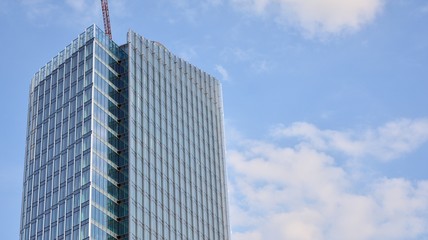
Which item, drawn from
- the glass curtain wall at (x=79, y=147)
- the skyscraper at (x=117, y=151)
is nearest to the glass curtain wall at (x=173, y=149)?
the skyscraper at (x=117, y=151)

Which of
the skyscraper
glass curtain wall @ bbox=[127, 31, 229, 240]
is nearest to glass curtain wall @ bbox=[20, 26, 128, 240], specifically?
the skyscraper

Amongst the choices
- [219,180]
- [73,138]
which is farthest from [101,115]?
[219,180]

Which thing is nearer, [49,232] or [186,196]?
[49,232]

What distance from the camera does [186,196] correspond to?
167 m

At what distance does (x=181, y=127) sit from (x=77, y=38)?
27.3 metres

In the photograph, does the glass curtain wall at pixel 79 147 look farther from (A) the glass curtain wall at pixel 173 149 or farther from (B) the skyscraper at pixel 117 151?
(A) the glass curtain wall at pixel 173 149

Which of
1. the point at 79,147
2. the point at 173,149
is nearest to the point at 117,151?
the point at 79,147

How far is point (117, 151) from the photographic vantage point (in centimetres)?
15312

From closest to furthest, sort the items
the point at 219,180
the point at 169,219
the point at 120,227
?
the point at 120,227 < the point at 169,219 < the point at 219,180

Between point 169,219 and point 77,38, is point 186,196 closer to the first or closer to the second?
point 169,219

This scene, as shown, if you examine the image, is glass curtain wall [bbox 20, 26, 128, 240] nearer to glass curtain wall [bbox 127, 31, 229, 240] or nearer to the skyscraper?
the skyscraper

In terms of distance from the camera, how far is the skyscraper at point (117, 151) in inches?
5792

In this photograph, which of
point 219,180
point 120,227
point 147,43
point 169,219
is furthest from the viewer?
→ point 219,180

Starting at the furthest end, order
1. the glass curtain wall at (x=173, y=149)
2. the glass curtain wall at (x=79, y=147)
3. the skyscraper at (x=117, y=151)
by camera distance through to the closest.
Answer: the glass curtain wall at (x=173, y=149)
the skyscraper at (x=117, y=151)
the glass curtain wall at (x=79, y=147)
